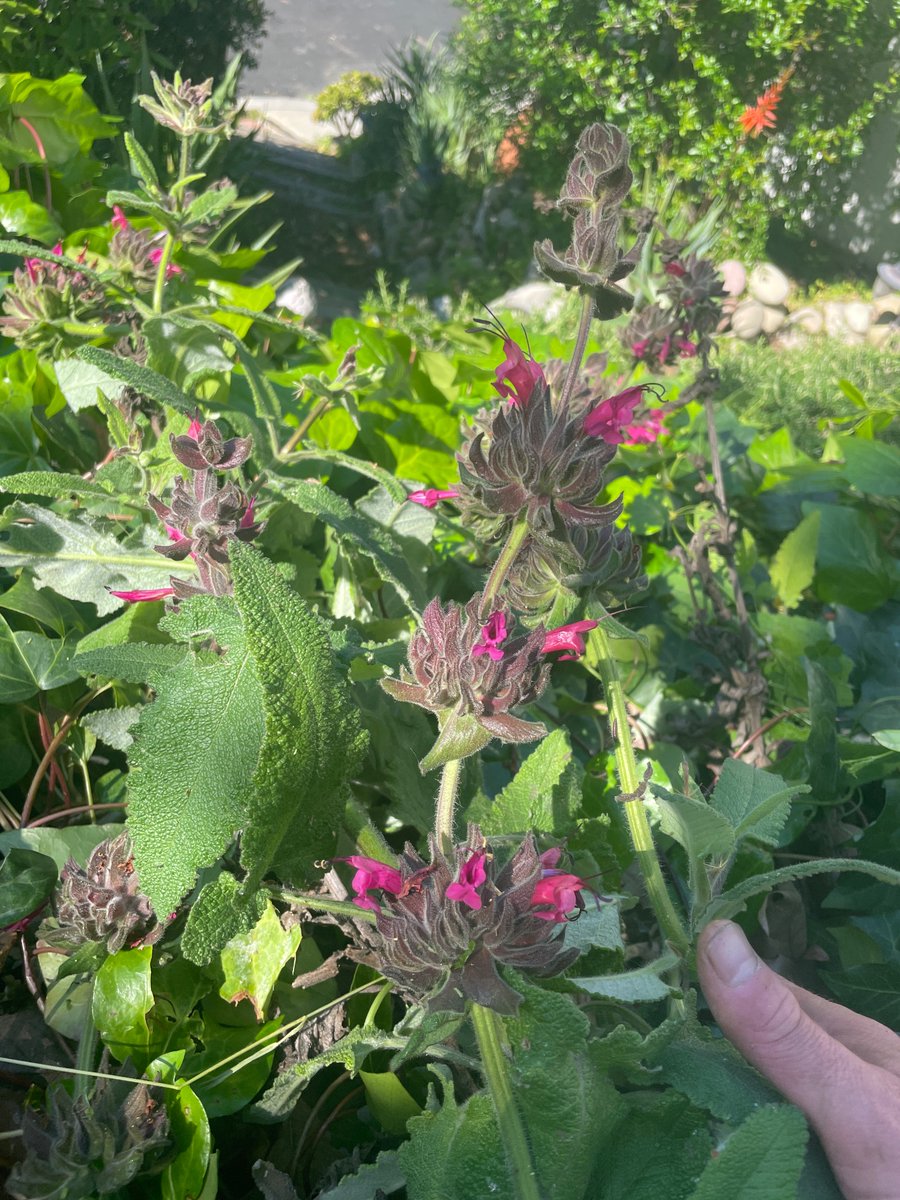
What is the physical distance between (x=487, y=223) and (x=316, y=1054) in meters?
4.74

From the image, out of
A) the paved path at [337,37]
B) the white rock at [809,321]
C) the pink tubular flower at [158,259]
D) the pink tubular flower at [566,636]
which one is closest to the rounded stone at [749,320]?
the white rock at [809,321]

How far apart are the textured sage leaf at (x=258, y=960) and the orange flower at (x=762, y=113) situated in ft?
8.00

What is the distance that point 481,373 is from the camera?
966mm

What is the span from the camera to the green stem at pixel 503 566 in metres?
0.38

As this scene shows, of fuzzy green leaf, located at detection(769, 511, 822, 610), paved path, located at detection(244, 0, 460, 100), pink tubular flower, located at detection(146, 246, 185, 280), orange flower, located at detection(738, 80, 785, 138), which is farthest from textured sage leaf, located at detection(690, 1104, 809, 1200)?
paved path, located at detection(244, 0, 460, 100)

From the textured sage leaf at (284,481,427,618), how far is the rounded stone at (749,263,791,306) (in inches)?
166

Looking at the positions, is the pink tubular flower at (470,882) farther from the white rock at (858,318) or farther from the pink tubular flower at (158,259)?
the white rock at (858,318)

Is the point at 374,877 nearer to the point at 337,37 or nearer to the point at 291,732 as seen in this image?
the point at 291,732

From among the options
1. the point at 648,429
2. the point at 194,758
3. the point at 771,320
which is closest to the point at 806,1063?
the point at 194,758

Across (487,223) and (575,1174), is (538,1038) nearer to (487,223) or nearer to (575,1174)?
(575,1174)

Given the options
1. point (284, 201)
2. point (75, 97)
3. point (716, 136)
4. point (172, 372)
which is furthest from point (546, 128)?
point (172, 372)

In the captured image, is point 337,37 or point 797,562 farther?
point 337,37

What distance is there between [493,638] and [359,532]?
0.19m

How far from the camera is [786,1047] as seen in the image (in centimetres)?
43
